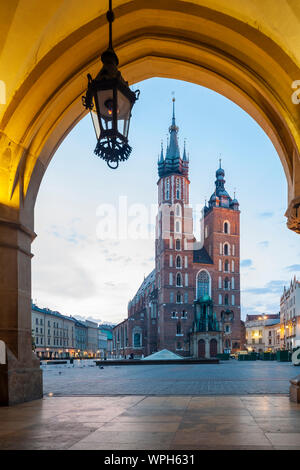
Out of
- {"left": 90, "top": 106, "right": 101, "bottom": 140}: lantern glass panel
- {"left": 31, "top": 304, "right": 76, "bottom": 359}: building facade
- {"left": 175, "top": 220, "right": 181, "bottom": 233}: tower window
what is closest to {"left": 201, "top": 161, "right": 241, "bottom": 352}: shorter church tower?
{"left": 175, "top": 220, "right": 181, "bottom": 233}: tower window

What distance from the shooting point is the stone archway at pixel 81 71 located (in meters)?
7.11

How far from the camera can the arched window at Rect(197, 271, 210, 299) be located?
261 ft

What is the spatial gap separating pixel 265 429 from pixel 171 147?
3450 inches

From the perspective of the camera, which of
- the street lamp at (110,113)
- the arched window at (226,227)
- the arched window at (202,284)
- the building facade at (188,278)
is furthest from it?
the arched window at (226,227)

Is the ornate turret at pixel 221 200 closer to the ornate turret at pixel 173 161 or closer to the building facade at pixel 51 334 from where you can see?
the ornate turret at pixel 173 161

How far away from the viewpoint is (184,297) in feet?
252

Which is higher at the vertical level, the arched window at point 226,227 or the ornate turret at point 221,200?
the ornate turret at point 221,200

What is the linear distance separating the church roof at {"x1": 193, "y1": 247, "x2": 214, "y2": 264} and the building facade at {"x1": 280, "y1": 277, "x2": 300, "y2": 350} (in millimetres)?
15462

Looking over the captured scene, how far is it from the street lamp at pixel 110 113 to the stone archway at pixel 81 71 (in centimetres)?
268

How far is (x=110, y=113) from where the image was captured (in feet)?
15.5

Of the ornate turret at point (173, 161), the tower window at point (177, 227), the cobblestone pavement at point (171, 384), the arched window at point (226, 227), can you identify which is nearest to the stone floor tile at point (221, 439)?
the cobblestone pavement at point (171, 384)

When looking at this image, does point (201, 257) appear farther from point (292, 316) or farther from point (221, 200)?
point (292, 316)

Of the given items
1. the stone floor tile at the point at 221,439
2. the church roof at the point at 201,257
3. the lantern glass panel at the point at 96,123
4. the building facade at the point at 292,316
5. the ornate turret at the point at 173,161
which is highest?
the ornate turret at the point at 173,161

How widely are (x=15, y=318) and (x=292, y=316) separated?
234 feet
